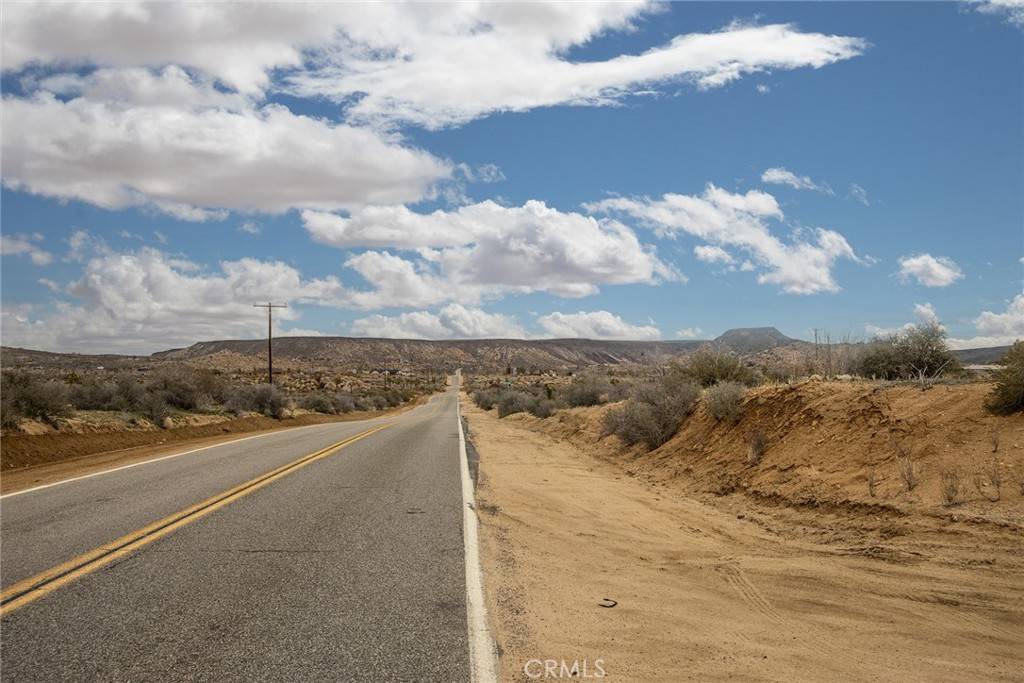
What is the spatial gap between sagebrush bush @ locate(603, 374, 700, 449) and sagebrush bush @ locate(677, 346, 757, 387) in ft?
5.42

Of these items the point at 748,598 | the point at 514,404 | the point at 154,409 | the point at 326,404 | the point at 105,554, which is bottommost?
the point at 326,404

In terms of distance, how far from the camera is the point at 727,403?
16406mm

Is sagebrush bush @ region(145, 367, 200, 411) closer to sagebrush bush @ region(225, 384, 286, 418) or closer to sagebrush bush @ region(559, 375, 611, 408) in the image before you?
sagebrush bush @ region(225, 384, 286, 418)

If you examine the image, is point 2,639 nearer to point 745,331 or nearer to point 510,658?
point 510,658

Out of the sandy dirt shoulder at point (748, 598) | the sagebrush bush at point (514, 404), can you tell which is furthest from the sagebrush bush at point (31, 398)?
the sagebrush bush at point (514, 404)

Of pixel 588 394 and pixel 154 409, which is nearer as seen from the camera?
pixel 154 409

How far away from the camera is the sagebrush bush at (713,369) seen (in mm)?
22047

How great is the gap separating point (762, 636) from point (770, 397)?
10.2 m

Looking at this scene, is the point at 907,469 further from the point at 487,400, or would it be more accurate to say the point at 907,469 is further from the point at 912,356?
the point at 487,400

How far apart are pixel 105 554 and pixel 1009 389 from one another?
11.5m

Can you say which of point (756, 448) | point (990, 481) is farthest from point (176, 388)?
point (990, 481)

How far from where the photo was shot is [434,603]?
6.37 metres

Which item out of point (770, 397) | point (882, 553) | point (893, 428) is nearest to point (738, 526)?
point (882, 553)

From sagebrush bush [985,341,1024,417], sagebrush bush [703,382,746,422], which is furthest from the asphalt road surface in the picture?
sagebrush bush [985,341,1024,417]
